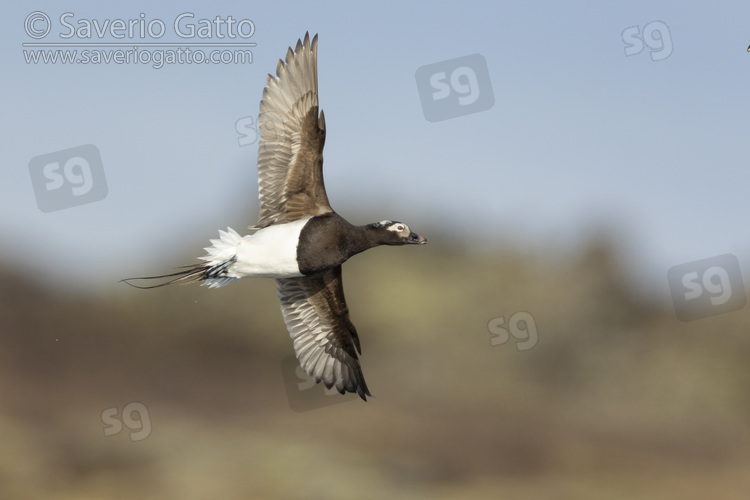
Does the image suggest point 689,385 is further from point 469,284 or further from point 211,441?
point 211,441

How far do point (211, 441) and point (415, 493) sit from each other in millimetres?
6250

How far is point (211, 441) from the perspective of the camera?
27188 mm

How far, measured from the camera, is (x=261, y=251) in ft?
40.8

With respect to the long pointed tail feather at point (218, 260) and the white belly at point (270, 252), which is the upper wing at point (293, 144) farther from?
the long pointed tail feather at point (218, 260)

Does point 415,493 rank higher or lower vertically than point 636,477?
higher

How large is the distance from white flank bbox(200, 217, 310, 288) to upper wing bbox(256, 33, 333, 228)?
392 mm

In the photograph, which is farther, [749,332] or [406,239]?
[749,332]

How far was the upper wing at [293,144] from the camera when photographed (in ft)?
42.0

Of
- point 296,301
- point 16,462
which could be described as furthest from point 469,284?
point 296,301

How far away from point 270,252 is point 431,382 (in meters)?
19.0

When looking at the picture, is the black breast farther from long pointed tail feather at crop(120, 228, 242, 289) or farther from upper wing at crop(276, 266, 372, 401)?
upper wing at crop(276, 266, 372, 401)

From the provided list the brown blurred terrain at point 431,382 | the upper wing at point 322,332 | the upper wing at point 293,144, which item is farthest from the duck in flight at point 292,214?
the brown blurred terrain at point 431,382

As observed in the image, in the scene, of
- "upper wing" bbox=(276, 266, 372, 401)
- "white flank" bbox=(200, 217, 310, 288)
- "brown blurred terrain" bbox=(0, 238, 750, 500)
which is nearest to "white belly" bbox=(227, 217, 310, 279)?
"white flank" bbox=(200, 217, 310, 288)

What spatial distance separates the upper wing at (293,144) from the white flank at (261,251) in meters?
0.39
